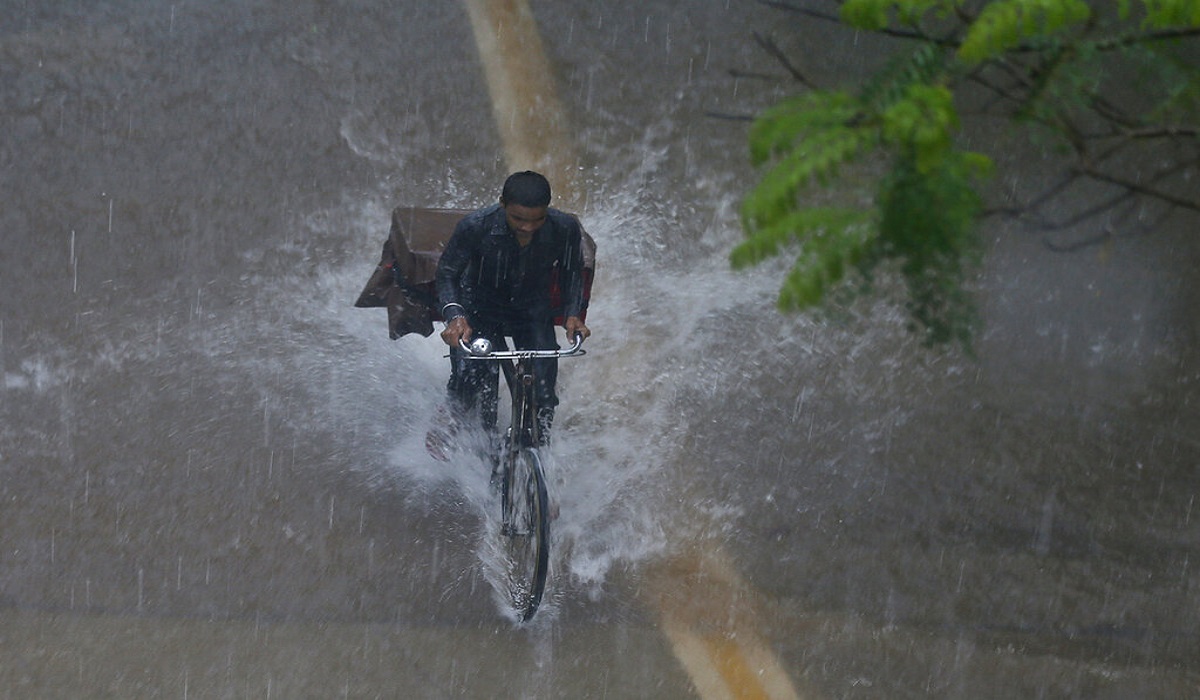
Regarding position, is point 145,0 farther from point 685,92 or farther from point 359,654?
point 359,654

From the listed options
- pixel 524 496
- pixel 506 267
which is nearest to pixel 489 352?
pixel 506 267

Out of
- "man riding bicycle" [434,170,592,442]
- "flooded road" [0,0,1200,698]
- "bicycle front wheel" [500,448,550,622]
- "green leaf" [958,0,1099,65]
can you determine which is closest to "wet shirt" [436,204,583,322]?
"man riding bicycle" [434,170,592,442]

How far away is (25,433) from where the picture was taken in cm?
733

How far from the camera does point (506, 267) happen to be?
647cm

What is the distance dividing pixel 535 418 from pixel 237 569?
168 cm

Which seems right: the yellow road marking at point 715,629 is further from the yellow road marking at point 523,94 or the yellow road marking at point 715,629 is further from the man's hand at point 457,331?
the yellow road marking at point 523,94

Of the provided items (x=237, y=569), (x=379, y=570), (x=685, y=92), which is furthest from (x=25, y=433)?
(x=685, y=92)

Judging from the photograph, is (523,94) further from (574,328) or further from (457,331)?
(457,331)

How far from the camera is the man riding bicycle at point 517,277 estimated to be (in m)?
6.16

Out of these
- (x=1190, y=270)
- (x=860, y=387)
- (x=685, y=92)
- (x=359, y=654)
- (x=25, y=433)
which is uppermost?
(x=685, y=92)

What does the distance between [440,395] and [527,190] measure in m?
2.22

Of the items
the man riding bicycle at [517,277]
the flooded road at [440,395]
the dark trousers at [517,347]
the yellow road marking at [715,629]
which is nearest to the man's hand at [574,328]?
the man riding bicycle at [517,277]

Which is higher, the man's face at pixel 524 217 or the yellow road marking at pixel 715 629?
the man's face at pixel 524 217

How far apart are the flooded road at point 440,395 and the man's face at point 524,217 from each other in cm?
173
